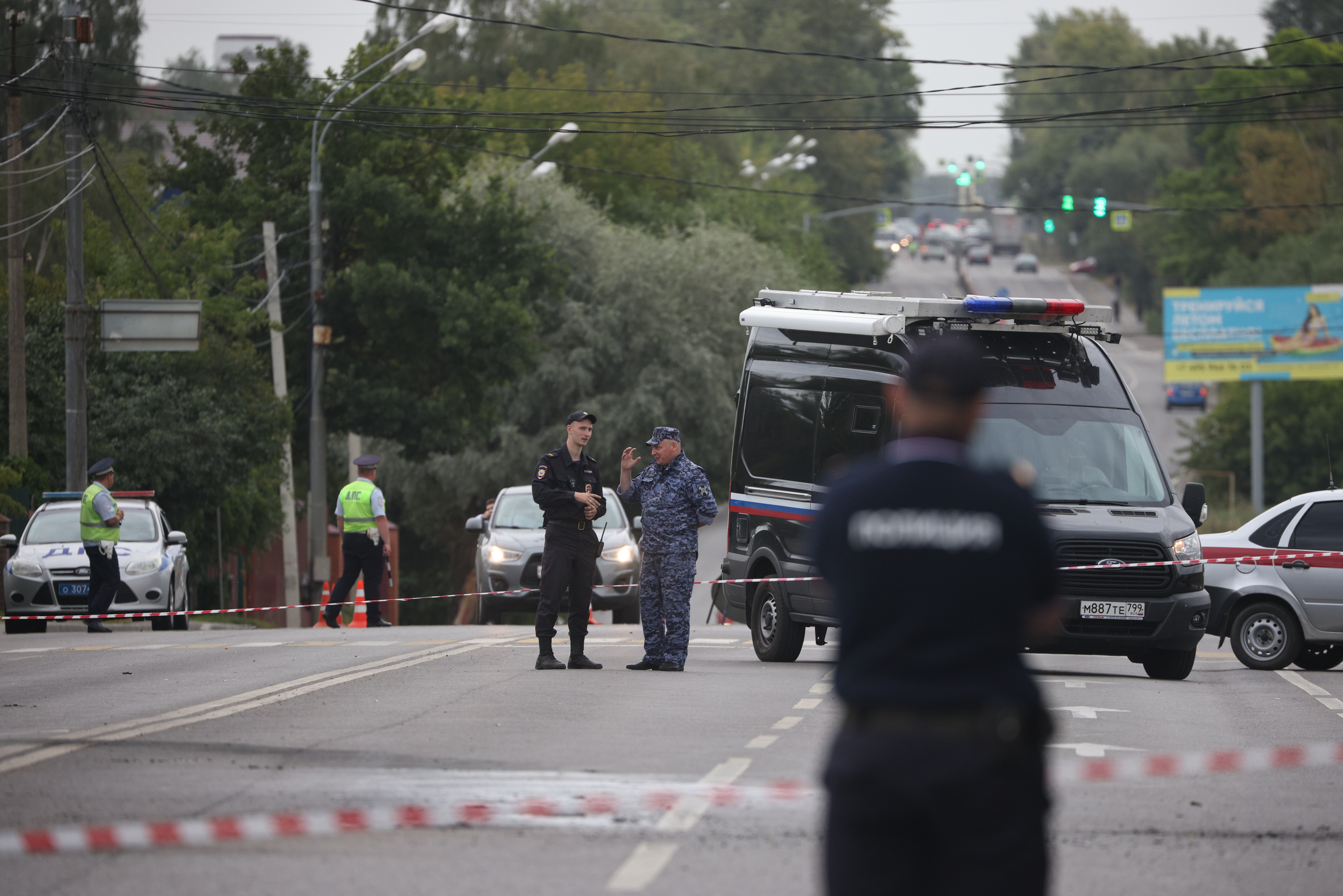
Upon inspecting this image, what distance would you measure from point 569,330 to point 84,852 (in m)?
38.4

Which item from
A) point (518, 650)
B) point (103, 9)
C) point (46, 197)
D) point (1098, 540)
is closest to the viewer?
point (1098, 540)

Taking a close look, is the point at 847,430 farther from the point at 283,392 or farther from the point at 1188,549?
the point at 283,392

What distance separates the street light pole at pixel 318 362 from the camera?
104 ft

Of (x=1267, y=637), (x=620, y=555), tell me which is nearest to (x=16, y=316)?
(x=620, y=555)

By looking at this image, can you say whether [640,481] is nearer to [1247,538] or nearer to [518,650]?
[518,650]

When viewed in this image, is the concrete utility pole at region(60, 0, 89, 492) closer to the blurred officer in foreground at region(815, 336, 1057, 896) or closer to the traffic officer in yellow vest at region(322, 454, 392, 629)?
the traffic officer in yellow vest at region(322, 454, 392, 629)

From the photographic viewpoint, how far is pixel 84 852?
6918 mm

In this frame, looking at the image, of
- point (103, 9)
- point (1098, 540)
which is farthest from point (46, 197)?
point (1098, 540)

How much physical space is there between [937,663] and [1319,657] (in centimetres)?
1472

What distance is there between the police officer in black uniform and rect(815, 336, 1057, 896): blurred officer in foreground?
32.0 feet

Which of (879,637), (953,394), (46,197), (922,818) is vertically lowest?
(922,818)

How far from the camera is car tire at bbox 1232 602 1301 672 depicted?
660 inches

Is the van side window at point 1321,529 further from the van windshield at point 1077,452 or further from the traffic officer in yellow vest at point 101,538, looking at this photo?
the traffic officer in yellow vest at point 101,538

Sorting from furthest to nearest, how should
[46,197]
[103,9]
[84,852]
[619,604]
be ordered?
[103,9] → [46,197] → [619,604] → [84,852]
